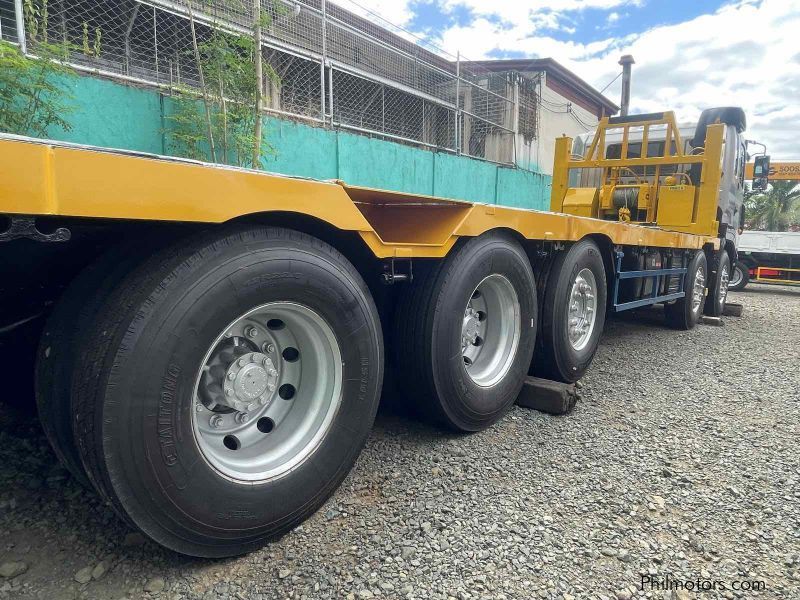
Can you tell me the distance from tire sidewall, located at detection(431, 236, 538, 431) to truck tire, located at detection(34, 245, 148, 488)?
1.46m

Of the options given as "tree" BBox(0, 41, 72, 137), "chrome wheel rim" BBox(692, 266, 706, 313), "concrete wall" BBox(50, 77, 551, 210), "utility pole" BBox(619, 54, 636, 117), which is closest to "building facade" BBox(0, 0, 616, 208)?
"concrete wall" BBox(50, 77, 551, 210)

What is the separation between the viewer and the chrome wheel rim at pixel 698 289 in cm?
663

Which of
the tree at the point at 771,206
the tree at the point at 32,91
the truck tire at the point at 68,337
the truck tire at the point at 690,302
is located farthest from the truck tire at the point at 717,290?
the tree at the point at 771,206

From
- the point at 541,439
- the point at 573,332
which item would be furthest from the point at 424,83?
the point at 541,439

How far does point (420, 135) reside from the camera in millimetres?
10438

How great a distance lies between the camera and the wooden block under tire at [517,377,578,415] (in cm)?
329

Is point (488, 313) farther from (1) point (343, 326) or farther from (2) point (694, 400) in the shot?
(2) point (694, 400)

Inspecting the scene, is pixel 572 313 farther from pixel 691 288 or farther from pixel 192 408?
pixel 691 288

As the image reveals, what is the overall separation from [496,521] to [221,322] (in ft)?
4.45

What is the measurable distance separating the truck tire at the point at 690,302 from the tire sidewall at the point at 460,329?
13.5 ft

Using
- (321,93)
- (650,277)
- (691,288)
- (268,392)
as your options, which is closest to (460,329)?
(268,392)

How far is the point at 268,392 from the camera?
2029mm

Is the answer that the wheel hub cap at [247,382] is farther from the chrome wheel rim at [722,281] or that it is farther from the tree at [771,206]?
the tree at [771,206]

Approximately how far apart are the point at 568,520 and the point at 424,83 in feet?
32.3
